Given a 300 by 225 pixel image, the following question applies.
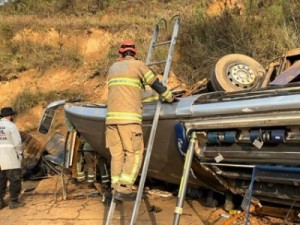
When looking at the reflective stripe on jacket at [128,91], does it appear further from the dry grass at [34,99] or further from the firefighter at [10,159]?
the dry grass at [34,99]

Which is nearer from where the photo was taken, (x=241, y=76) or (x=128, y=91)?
(x=128, y=91)

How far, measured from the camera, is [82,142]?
7.50 m

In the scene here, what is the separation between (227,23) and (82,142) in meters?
5.31

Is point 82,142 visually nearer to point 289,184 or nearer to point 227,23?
point 289,184

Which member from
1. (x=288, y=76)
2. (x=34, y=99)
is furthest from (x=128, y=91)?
(x=34, y=99)

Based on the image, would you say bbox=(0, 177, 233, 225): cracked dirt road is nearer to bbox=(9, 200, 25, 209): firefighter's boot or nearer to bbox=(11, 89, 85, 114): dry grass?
bbox=(9, 200, 25, 209): firefighter's boot

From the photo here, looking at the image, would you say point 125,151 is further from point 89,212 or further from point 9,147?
point 9,147

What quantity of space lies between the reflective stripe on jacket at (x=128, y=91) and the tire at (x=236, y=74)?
1.18 m

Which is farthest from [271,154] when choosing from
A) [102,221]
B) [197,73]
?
[197,73]

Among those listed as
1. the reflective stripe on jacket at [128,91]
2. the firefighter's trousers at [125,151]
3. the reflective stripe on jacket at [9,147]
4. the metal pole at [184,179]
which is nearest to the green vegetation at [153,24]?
the reflective stripe on jacket at [128,91]

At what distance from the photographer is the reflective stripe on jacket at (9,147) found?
6910 mm

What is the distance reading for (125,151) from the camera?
14.8ft

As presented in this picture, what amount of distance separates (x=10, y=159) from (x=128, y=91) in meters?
3.18

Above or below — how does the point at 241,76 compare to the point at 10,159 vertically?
above
